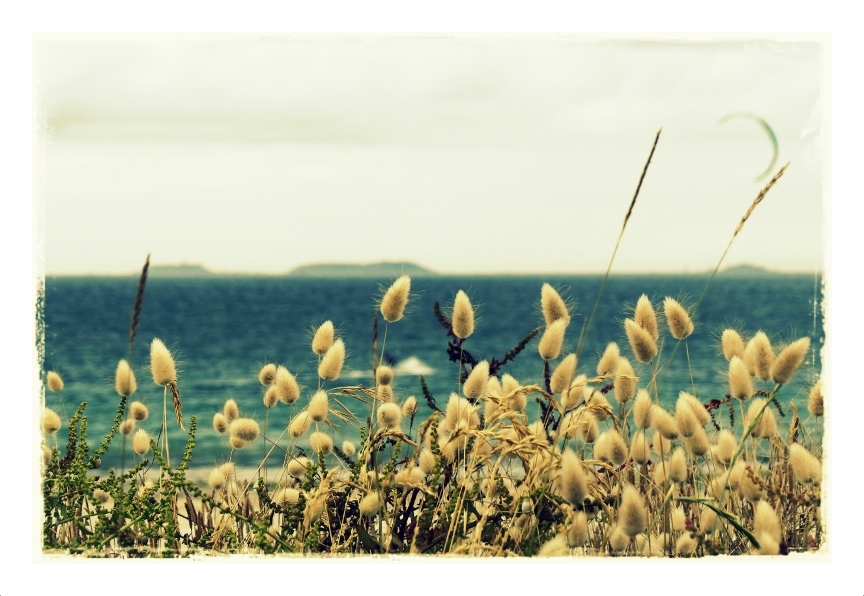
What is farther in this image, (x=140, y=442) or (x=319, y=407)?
(x=140, y=442)

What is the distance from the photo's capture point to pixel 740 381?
2404 millimetres

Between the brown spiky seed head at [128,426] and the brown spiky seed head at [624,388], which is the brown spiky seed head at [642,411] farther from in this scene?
the brown spiky seed head at [128,426]

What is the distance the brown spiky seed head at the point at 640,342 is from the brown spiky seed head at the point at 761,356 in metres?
0.27

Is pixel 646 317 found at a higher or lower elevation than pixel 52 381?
higher

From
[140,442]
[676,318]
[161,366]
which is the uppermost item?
[676,318]

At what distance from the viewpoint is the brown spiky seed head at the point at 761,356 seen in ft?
7.80

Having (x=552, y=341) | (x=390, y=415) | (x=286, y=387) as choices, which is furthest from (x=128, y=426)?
(x=552, y=341)

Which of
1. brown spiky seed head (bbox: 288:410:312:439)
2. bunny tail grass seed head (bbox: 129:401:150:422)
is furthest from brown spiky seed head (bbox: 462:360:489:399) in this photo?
bunny tail grass seed head (bbox: 129:401:150:422)

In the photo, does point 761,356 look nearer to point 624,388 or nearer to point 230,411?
point 624,388

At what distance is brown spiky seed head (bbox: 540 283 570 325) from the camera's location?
7.80 feet

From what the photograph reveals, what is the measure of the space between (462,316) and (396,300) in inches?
7.7

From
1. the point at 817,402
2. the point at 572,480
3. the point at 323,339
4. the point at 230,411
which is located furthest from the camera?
the point at 230,411

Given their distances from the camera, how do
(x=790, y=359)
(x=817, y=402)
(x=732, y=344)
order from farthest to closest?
1. (x=817, y=402)
2. (x=732, y=344)
3. (x=790, y=359)

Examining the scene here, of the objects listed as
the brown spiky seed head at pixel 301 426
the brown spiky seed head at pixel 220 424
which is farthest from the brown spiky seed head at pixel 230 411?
the brown spiky seed head at pixel 301 426
